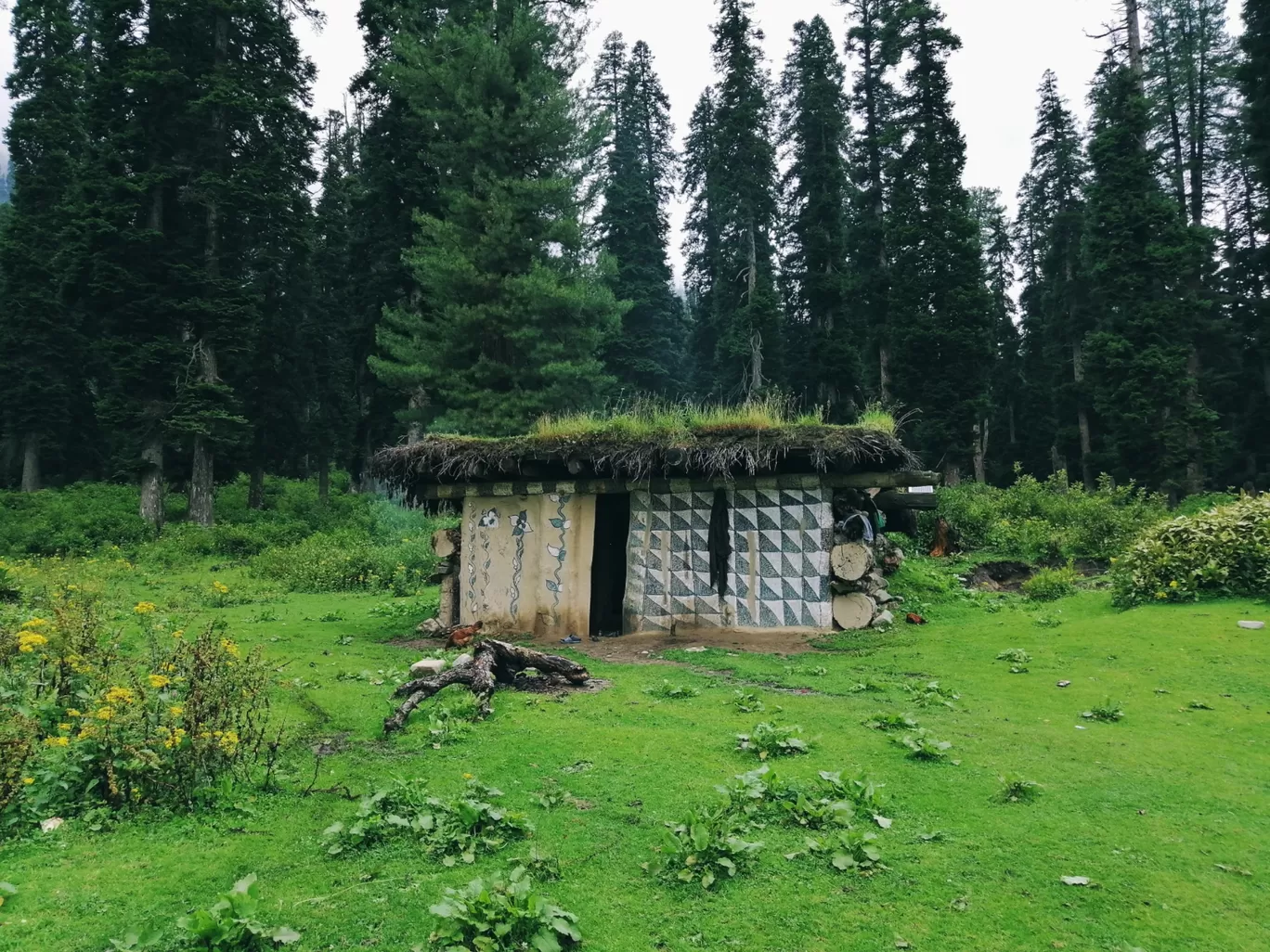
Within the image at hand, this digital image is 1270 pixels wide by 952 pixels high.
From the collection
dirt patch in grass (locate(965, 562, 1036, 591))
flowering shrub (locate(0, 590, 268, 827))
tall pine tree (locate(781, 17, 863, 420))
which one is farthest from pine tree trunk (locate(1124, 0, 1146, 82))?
flowering shrub (locate(0, 590, 268, 827))

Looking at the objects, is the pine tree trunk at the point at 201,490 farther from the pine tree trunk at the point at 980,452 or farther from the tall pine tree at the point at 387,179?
the pine tree trunk at the point at 980,452

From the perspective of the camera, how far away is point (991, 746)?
6.17 meters

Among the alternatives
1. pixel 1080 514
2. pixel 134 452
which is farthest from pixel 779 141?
pixel 134 452

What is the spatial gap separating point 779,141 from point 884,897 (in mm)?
40296

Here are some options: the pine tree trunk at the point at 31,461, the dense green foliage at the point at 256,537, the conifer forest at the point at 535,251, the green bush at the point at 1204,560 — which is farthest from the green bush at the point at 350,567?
the pine tree trunk at the point at 31,461

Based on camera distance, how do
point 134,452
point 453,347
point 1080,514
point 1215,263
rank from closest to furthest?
point 1080,514
point 453,347
point 134,452
point 1215,263

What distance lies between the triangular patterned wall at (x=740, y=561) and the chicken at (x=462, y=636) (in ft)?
7.72

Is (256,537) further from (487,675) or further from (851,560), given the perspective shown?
(851,560)

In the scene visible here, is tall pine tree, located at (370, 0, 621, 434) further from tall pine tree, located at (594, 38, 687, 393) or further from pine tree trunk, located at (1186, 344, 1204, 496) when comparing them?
pine tree trunk, located at (1186, 344, 1204, 496)

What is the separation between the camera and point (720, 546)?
11727mm

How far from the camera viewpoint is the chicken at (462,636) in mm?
11391

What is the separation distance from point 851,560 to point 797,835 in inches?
290

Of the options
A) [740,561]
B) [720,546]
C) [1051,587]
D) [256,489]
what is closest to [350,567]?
[720,546]

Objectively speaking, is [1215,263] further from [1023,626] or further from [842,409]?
[1023,626]
